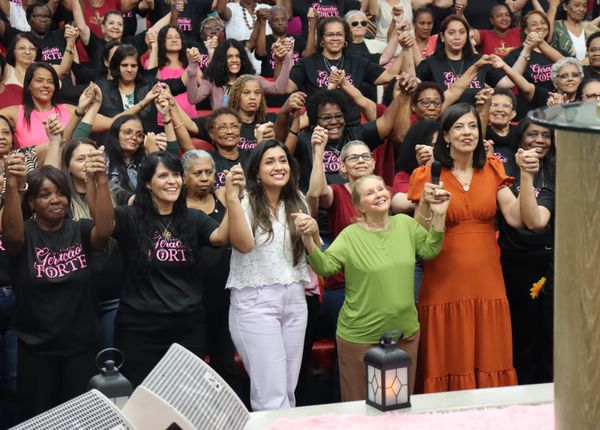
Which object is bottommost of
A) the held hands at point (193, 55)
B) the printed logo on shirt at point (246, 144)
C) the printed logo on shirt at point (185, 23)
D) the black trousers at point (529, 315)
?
the black trousers at point (529, 315)

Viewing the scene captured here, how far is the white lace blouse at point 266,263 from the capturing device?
4.70m

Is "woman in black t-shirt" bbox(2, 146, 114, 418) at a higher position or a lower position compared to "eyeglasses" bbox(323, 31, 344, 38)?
lower

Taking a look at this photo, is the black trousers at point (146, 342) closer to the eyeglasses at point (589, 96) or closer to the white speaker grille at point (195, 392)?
the white speaker grille at point (195, 392)

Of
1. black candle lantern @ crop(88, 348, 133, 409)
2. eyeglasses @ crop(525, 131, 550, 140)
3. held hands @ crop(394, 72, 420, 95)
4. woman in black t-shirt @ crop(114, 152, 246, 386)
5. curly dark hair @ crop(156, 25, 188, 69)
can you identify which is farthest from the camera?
curly dark hair @ crop(156, 25, 188, 69)

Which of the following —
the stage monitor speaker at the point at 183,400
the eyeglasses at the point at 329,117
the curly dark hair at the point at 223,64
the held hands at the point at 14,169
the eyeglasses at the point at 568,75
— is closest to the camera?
the stage monitor speaker at the point at 183,400

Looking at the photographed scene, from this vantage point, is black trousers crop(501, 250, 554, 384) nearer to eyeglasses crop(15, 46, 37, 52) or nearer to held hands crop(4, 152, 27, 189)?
held hands crop(4, 152, 27, 189)

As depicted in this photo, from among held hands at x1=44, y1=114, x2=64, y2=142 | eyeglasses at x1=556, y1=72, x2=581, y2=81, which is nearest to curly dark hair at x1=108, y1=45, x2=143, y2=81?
held hands at x1=44, y1=114, x2=64, y2=142

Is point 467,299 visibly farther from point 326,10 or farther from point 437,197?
point 326,10

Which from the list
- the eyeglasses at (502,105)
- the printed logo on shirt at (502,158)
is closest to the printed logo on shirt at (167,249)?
the printed logo on shirt at (502,158)

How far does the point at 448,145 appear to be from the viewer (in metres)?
4.89

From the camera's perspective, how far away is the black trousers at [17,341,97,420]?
455 centimetres

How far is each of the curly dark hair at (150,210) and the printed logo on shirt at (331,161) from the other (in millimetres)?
1084

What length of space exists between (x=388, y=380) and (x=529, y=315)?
6.09 feet

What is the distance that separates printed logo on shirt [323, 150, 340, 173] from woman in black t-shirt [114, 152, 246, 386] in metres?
1.10
